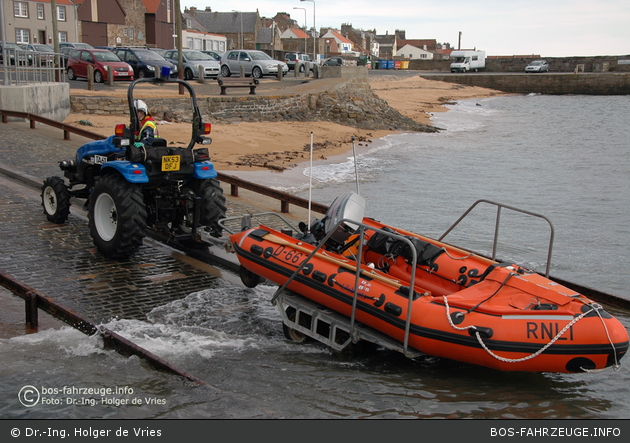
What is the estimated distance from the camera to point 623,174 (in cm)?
1948

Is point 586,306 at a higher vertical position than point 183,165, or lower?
lower

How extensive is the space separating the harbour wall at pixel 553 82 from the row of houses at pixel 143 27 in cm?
1949

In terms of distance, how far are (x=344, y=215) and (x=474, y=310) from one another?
1603 mm

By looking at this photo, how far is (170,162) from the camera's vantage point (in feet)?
22.2

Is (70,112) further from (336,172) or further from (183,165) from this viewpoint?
(183,165)

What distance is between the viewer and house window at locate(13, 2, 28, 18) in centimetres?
4819

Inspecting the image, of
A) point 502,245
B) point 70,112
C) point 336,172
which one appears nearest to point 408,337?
point 502,245

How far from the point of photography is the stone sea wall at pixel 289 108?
62.7 feet

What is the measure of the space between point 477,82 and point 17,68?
185ft

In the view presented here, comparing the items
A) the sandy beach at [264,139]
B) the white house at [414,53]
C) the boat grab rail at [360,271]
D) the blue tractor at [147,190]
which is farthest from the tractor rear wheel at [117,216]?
the white house at [414,53]

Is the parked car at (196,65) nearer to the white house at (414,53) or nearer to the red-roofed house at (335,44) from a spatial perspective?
the red-roofed house at (335,44)

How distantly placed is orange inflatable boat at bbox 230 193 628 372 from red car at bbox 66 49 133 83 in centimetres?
2017

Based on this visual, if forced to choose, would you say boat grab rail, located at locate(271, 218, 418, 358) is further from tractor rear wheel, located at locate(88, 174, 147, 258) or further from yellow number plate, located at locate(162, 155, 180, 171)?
yellow number plate, located at locate(162, 155, 180, 171)

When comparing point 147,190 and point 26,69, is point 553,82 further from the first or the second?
point 147,190
